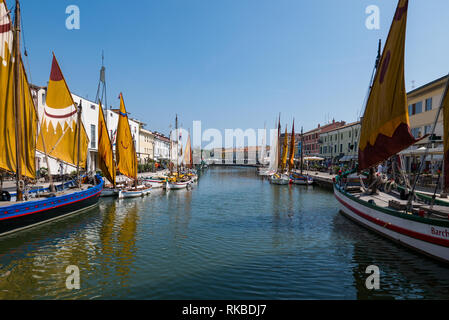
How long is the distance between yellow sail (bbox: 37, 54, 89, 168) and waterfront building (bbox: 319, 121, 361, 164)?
52.9 meters

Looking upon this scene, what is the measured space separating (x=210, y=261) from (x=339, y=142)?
220 feet

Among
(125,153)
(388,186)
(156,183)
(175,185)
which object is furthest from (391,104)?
(156,183)

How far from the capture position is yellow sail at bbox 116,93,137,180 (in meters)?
29.7

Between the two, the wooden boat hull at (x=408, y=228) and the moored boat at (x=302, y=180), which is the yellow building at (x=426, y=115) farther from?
the wooden boat hull at (x=408, y=228)

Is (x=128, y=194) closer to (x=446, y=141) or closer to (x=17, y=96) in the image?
(x=17, y=96)

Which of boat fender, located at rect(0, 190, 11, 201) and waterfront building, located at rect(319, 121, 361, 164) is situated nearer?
boat fender, located at rect(0, 190, 11, 201)

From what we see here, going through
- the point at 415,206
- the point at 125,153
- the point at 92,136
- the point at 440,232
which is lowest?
the point at 440,232

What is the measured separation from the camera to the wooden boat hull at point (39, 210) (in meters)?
14.7

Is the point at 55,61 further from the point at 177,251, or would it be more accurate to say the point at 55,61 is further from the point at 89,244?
the point at 177,251

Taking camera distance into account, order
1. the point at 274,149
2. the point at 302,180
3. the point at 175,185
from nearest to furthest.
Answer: the point at 175,185
the point at 302,180
the point at 274,149

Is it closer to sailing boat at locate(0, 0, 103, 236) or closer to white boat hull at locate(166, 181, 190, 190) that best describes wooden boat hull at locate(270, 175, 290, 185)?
white boat hull at locate(166, 181, 190, 190)

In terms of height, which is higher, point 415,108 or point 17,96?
point 415,108

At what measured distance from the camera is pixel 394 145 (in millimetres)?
13578

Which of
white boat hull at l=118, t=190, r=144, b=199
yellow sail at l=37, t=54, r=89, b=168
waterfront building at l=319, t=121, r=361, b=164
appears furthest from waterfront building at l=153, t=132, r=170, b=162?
yellow sail at l=37, t=54, r=89, b=168
